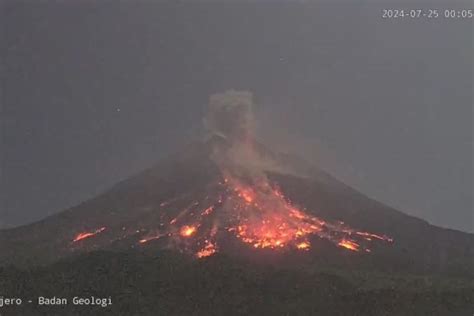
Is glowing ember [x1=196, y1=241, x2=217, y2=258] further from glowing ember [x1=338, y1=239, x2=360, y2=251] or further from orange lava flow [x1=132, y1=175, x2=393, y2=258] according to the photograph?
glowing ember [x1=338, y1=239, x2=360, y2=251]

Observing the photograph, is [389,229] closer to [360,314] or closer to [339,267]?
[339,267]

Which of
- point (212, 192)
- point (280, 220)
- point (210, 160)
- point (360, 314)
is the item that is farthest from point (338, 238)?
point (210, 160)

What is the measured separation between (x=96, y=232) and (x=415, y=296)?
34.8 metres

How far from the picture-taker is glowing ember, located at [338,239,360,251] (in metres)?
48.1

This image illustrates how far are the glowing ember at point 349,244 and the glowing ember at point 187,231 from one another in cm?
1424

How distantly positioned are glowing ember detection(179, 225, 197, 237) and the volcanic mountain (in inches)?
4.0

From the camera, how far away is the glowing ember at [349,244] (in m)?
48.1

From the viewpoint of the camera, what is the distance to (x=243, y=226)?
53250 mm

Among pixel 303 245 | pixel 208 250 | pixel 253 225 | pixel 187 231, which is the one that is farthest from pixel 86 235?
pixel 303 245

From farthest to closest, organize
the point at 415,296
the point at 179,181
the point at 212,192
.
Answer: the point at 179,181, the point at 212,192, the point at 415,296

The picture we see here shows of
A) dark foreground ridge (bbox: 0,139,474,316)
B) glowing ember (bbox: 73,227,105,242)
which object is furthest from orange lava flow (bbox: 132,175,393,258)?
dark foreground ridge (bbox: 0,139,474,316)

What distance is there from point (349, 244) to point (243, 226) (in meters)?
10.9

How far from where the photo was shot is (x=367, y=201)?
74.3 meters

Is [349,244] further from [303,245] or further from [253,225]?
[253,225]
